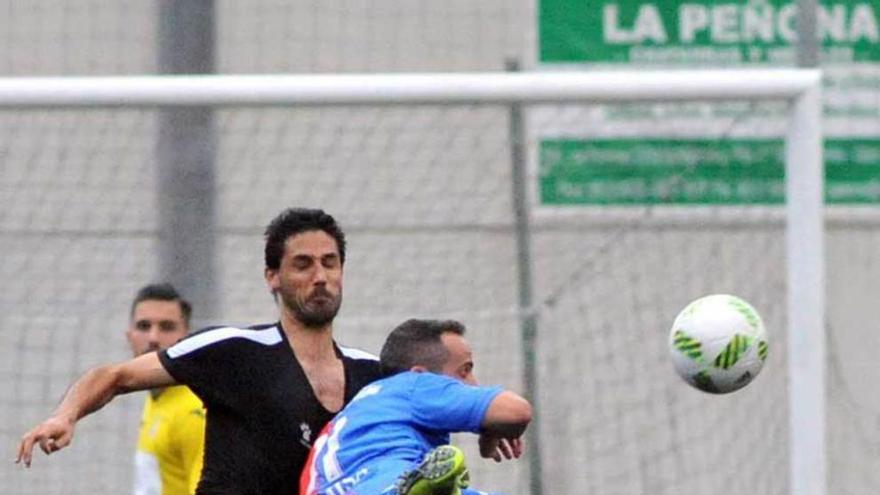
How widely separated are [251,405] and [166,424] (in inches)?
76.8

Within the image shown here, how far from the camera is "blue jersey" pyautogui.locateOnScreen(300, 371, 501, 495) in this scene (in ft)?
18.3

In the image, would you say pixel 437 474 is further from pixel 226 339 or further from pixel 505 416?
pixel 226 339

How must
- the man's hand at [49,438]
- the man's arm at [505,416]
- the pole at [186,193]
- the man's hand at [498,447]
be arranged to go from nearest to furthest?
the man's arm at [505,416], the man's hand at [498,447], the man's hand at [49,438], the pole at [186,193]

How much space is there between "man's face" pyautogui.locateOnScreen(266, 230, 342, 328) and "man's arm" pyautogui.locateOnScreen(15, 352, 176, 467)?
43 cm

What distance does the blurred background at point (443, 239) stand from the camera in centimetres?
788

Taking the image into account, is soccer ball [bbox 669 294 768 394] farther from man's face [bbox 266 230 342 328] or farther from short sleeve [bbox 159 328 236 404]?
short sleeve [bbox 159 328 236 404]

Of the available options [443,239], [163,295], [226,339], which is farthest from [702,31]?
[226,339]

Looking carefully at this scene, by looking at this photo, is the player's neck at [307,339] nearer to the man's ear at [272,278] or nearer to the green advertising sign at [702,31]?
the man's ear at [272,278]

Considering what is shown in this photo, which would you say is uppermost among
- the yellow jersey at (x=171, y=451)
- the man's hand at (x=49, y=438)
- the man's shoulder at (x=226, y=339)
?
the man's shoulder at (x=226, y=339)

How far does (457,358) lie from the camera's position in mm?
5922

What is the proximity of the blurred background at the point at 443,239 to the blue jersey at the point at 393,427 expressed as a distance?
6.95ft

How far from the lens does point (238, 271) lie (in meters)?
8.00

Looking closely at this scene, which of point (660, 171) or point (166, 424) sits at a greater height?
point (660, 171)

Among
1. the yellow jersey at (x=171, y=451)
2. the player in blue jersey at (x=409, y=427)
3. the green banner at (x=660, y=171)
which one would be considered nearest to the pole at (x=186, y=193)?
the yellow jersey at (x=171, y=451)
